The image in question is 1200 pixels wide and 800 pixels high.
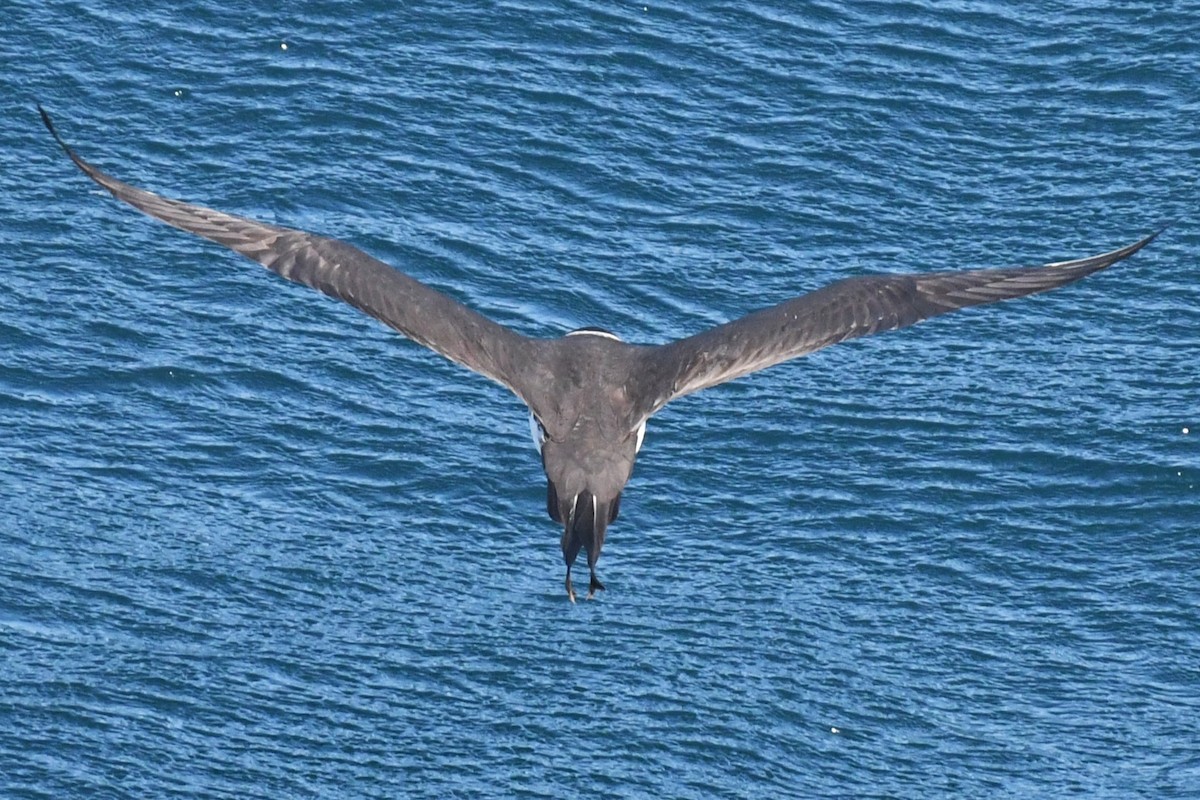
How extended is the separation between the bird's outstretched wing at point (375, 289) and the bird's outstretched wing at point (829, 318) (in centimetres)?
114

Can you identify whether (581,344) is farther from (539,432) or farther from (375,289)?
(375,289)

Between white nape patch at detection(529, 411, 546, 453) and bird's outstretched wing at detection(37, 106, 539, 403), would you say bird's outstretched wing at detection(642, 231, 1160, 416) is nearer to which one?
white nape patch at detection(529, 411, 546, 453)

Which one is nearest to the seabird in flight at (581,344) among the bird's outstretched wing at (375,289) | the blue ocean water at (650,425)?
the bird's outstretched wing at (375,289)

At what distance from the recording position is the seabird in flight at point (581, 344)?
1702 cm

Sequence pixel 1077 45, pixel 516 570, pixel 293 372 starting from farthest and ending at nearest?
pixel 1077 45
pixel 293 372
pixel 516 570

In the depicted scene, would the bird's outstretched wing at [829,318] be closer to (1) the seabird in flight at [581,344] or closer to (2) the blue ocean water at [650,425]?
(1) the seabird in flight at [581,344]

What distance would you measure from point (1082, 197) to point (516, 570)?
10.0m

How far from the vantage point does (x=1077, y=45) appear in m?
35.4

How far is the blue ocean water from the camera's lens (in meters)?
27.5

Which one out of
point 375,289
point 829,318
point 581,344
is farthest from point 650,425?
point 375,289

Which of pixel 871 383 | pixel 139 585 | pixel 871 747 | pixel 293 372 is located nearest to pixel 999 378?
pixel 871 383

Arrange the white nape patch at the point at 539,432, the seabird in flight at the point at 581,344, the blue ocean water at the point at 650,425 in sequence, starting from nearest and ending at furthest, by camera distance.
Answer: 1. the seabird in flight at the point at 581,344
2. the white nape patch at the point at 539,432
3. the blue ocean water at the point at 650,425

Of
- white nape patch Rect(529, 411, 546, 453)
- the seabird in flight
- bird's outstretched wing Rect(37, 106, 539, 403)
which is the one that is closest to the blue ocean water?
white nape patch Rect(529, 411, 546, 453)

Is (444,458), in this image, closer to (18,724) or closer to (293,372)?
(293,372)
